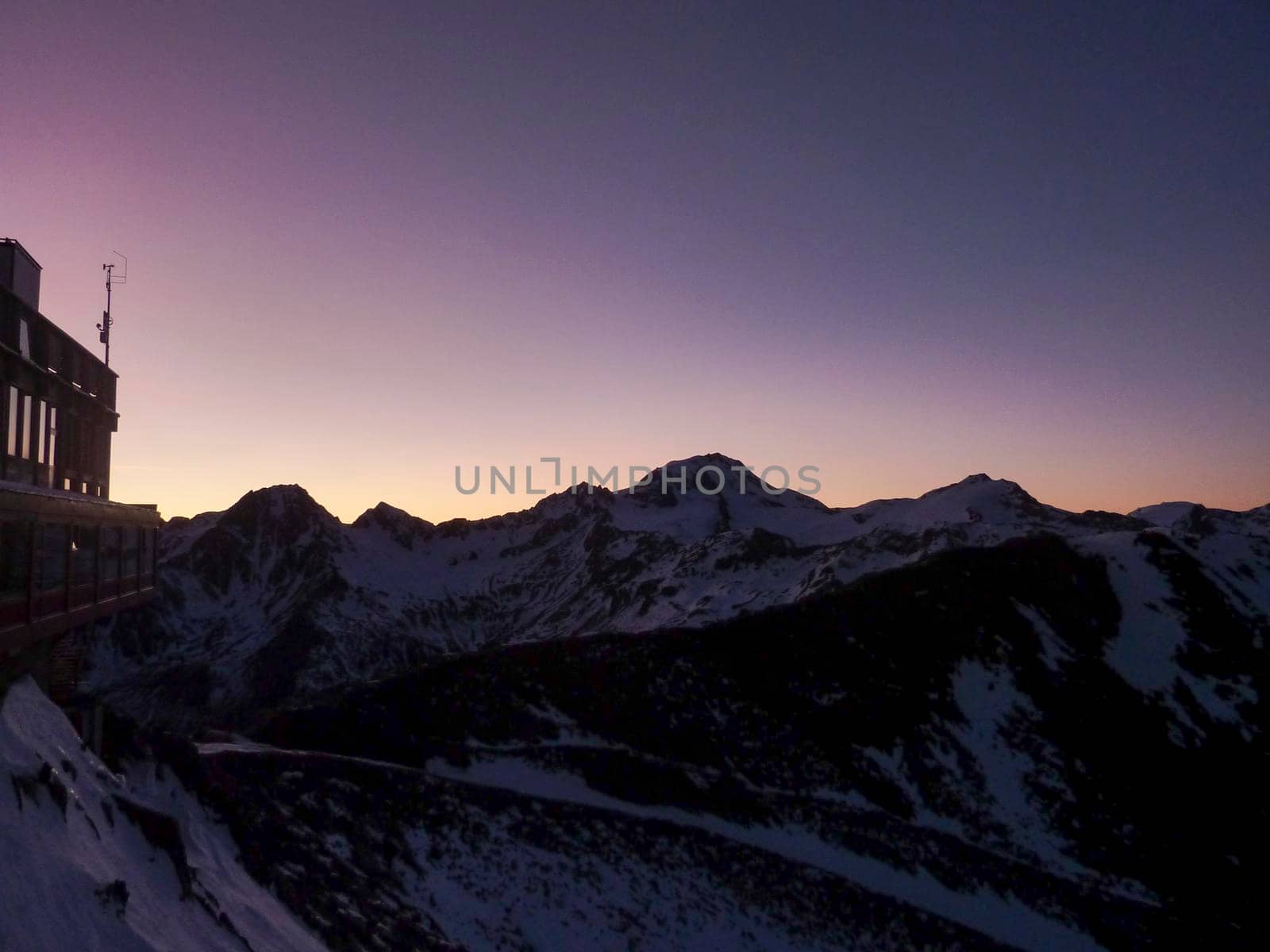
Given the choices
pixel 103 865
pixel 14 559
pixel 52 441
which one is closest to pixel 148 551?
pixel 52 441

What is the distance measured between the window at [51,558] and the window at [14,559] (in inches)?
23.7

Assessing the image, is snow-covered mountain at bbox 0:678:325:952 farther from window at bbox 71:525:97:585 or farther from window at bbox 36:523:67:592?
window at bbox 71:525:97:585

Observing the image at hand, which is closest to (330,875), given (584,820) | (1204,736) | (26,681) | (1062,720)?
(26,681)

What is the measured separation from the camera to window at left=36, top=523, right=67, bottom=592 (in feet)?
60.1

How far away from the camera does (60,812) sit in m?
13.4

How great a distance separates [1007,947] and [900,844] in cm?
637

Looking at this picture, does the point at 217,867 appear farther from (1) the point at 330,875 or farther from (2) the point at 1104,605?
(2) the point at 1104,605

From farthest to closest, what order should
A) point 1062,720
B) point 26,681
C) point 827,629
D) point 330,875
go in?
point 827,629 → point 1062,720 → point 330,875 → point 26,681

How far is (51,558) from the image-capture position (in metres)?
18.9

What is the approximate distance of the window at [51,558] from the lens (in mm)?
18312

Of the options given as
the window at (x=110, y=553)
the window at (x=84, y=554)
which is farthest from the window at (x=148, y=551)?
the window at (x=84, y=554)

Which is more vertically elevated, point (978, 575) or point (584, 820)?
point (978, 575)

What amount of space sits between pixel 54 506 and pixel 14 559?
174cm

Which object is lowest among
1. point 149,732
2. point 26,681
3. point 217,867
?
point 217,867
